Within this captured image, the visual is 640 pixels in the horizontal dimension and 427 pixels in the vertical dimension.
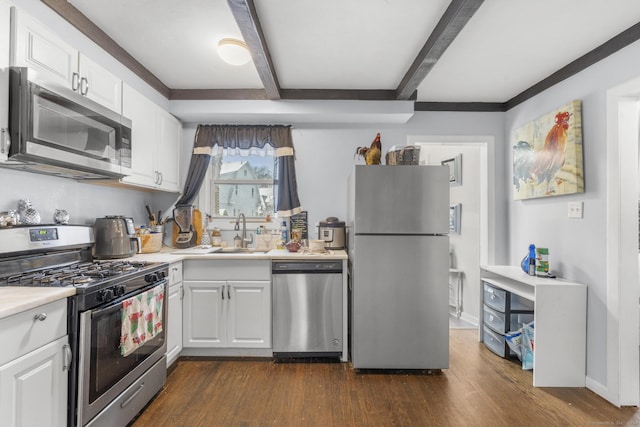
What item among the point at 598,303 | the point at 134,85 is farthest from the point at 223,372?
the point at 598,303

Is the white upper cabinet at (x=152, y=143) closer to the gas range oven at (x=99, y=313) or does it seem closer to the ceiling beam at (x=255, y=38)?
the gas range oven at (x=99, y=313)

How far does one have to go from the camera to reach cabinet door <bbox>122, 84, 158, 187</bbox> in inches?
97.3

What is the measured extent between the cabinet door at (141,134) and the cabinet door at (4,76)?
0.85 meters

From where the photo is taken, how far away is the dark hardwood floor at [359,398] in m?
1.99

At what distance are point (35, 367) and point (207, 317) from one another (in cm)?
147

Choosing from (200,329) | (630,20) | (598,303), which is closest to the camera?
(630,20)

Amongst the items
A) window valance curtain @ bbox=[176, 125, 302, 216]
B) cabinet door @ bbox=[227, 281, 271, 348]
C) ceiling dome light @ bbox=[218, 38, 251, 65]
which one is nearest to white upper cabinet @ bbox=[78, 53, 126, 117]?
ceiling dome light @ bbox=[218, 38, 251, 65]

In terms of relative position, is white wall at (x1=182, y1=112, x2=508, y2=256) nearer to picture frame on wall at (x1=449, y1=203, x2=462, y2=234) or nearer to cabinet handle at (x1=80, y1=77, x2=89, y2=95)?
picture frame on wall at (x1=449, y1=203, x2=462, y2=234)

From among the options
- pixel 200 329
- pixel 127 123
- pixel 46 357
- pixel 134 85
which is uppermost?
pixel 134 85

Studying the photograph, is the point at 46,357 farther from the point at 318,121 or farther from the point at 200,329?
the point at 318,121

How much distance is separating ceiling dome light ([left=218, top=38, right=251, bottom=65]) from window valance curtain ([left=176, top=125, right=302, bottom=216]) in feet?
3.85

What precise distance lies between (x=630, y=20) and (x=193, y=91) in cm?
340

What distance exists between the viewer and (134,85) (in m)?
2.70

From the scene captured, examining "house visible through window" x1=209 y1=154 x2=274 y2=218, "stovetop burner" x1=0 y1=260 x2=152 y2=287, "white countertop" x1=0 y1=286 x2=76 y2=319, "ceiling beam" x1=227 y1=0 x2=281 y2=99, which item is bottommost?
"white countertop" x1=0 y1=286 x2=76 y2=319
